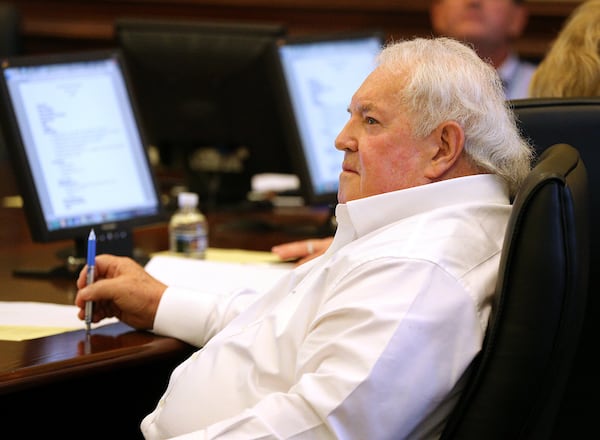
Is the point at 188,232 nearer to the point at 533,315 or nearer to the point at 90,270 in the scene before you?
the point at 90,270

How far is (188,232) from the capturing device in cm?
A: 238

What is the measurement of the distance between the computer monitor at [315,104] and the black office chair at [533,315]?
1477 mm

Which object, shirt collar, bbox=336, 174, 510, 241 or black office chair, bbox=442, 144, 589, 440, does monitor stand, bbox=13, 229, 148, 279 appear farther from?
black office chair, bbox=442, 144, 589, 440

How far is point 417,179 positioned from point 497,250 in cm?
17

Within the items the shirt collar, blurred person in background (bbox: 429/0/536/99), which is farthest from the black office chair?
blurred person in background (bbox: 429/0/536/99)

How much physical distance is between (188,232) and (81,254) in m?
0.28

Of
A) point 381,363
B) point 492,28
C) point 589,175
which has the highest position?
point 492,28

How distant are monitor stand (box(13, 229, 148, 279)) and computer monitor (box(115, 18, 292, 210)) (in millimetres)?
861

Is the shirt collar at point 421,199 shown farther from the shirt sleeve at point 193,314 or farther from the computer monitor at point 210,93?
the computer monitor at point 210,93

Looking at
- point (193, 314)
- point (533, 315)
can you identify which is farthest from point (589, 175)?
point (193, 314)

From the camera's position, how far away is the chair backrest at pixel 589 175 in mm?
1470

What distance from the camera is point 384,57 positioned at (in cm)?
154

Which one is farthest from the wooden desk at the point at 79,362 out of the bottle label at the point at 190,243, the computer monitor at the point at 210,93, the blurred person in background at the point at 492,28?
the blurred person in background at the point at 492,28

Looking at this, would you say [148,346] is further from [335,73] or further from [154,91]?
[154,91]
